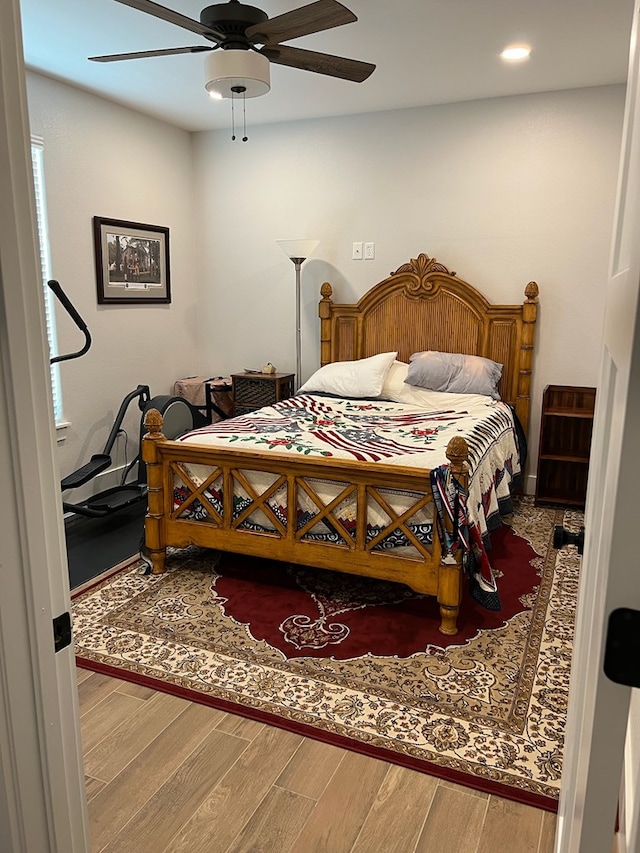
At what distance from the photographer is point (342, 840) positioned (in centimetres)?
178

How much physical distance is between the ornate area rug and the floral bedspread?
0.52m

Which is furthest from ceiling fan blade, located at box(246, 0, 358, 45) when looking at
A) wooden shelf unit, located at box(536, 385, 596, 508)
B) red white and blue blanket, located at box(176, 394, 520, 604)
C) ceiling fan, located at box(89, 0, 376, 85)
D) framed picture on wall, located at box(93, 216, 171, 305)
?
wooden shelf unit, located at box(536, 385, 596, 508)

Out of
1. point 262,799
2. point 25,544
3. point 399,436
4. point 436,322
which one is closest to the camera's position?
point 25,544

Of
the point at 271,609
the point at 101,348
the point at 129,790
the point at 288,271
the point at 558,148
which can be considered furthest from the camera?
the point at 288,271

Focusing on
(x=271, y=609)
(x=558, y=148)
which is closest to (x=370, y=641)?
(x=271, y=609)

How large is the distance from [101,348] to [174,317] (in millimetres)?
913

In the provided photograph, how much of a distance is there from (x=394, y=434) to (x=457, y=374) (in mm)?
1123

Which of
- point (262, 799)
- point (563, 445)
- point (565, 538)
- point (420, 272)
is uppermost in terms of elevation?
point (420, 272)

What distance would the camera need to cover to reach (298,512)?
3.06 meters

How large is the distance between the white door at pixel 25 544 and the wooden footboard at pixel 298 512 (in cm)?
189

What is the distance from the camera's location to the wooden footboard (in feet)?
9.11

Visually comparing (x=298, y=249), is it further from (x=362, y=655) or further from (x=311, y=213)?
(x=362, y=655)

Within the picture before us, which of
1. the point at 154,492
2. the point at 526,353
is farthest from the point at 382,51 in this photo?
the point at 154,492

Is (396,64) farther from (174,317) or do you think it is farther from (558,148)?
(174,317)
